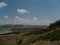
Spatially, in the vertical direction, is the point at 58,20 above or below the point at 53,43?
above

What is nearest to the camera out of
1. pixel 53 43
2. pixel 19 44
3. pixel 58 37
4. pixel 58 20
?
pixel 19 44

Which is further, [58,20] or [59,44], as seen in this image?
[58,20]

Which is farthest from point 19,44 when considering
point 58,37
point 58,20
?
point 58,20

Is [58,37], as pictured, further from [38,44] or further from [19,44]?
[19,44]

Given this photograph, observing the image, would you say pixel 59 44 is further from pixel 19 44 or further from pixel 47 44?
pixel 19 44

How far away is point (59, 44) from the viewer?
38156 millimetres

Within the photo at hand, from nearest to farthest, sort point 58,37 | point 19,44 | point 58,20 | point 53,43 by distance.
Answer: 1. point 19,44
2. point 53,43
3. point 58,37
4. point 58,20

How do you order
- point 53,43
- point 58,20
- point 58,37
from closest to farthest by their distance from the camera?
point 53,43 → point 58,37 → point 58,20

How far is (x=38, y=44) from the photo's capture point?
42.4 metres

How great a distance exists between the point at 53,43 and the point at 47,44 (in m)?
1.53

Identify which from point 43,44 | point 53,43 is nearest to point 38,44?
point 43,44

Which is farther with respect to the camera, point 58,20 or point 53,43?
point 58,20

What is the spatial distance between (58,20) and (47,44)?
48.4 m

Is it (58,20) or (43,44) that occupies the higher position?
(58,20)
